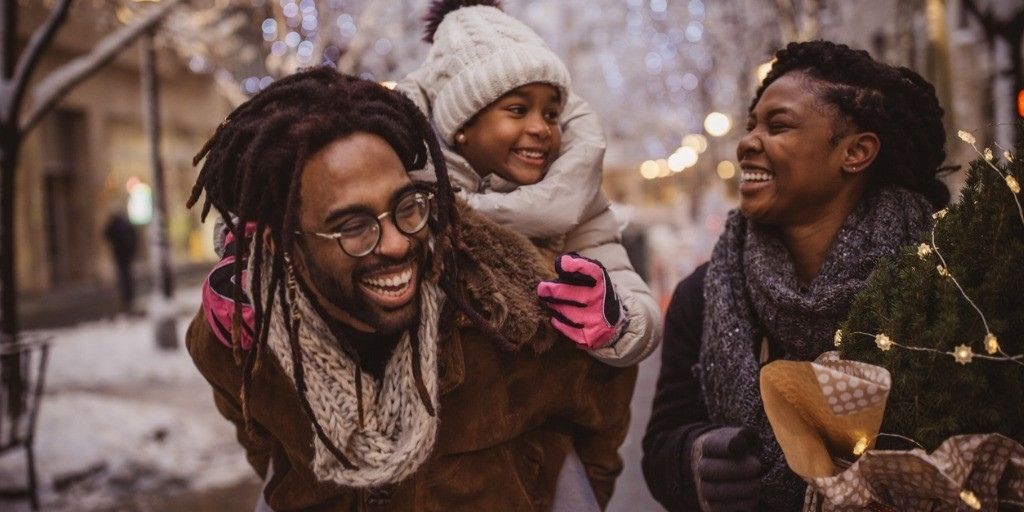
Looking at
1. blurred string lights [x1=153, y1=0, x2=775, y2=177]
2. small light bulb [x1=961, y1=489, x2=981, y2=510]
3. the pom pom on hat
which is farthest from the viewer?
blurred string lights [x1=153, y1=0, x2=775, y2=177]

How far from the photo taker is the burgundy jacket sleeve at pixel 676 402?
227 centimetres

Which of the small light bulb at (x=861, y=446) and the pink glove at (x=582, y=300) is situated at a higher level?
the pink glove at (x=582, y=300)

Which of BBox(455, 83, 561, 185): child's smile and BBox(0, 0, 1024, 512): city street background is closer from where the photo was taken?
BBox(455, 83, 561, 185): child's smile

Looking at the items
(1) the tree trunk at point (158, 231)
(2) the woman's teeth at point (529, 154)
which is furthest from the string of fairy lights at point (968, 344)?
(1) the tree trunk at point (158, 231)

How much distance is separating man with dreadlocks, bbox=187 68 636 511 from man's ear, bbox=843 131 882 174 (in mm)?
836

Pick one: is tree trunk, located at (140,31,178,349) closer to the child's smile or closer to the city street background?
the city street background

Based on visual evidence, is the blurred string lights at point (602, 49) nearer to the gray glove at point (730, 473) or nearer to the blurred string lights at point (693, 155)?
the blurred string lights at point (693, 155)

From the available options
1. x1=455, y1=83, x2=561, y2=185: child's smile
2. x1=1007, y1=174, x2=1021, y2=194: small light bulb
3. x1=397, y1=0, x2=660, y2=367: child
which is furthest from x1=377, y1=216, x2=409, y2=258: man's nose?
x1=1007, y1=174, x2=1021, y2=194: small light bulb

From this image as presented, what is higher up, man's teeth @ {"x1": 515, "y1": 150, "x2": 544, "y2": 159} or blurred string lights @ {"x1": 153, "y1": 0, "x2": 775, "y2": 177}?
blurred string lights @ {"x1": 153, "y1": 0, "x2": 775, "y2": 177}

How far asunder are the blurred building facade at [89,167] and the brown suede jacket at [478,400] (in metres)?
15.7

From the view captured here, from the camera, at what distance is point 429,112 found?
2664 millimetres

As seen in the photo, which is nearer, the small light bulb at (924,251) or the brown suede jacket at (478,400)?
the small light bulb at (924,251)

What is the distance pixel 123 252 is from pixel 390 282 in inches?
602

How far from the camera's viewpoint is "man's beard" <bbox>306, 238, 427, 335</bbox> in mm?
1825
